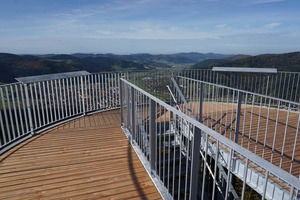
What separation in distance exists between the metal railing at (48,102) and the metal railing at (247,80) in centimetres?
131

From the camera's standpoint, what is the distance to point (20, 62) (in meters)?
36.7

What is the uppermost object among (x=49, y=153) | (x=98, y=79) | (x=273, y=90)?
(x=98, y=79)

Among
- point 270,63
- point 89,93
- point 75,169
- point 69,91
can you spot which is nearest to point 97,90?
point 89,93

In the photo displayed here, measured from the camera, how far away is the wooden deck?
10.5ft

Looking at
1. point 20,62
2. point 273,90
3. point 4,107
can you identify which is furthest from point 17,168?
point 20,62

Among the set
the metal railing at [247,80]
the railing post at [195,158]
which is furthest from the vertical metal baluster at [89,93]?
the railing post at [195,158]

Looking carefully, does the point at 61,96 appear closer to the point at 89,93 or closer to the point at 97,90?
the point at 89,93

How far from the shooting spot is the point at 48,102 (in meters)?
6.20

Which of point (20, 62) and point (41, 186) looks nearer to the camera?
point (41, 186)

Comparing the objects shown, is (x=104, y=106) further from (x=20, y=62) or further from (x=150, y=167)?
(x=20, y=62)

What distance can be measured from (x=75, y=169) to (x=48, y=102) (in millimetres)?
3050

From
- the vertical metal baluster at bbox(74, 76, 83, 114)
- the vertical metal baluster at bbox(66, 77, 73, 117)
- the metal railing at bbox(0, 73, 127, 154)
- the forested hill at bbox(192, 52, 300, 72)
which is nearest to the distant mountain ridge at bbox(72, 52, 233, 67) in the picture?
the forested hill at bbox(192, 52, 300, 72)

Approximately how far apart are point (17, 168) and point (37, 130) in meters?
2.11

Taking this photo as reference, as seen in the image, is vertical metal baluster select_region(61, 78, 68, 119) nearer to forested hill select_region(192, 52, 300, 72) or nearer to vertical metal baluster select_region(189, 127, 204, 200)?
vertical metal baluster select_region(189, 127, 204, 200)
